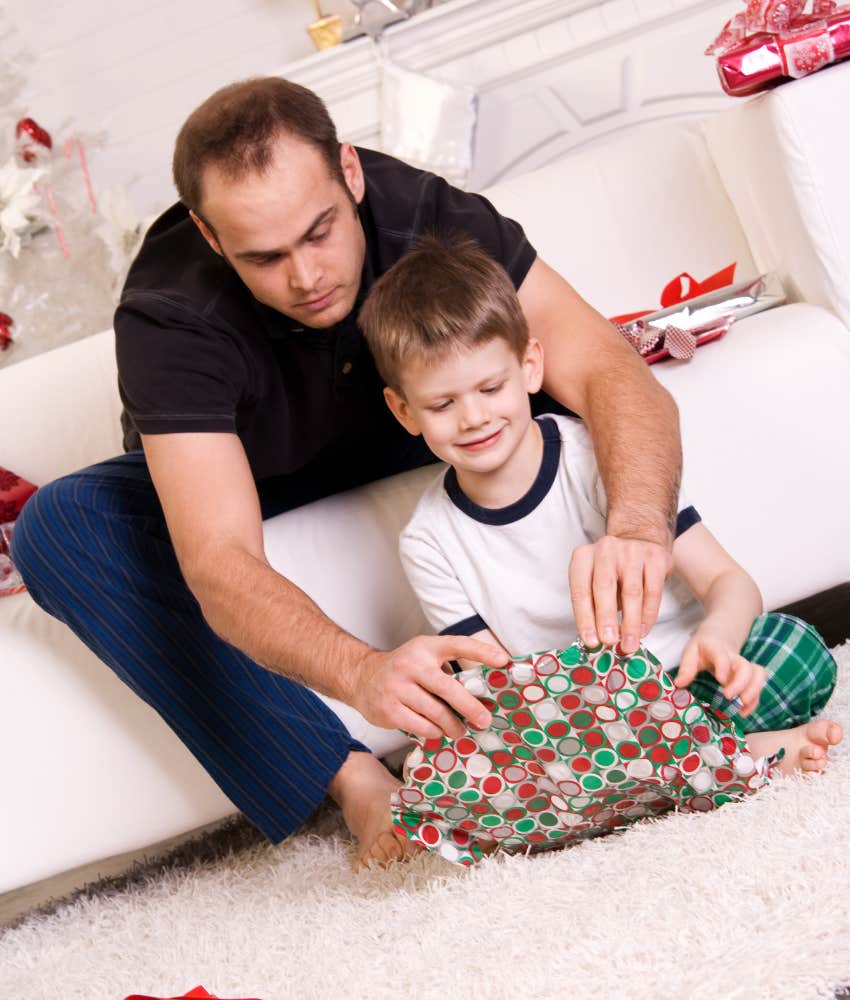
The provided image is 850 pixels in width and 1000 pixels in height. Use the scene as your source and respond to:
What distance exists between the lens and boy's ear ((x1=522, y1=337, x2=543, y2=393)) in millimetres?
1351

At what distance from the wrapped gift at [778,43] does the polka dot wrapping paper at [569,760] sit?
3.56 feet

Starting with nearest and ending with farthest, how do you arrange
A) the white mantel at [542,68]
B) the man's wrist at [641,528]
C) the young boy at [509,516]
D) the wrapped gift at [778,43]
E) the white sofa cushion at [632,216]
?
the man's wrist at [641,528]
the young boy at [509,516]
the wrapped gift at [778,43]
the white sofa cushion at [632,216]
the white mantel at [542,68]

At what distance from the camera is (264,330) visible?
4.91ft

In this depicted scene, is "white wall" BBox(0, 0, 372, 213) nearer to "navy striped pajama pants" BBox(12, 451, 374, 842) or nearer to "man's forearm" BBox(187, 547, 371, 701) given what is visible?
"navy striped pajama pants" BBox(12, 451, 374, 842)

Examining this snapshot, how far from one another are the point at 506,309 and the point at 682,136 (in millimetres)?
1104

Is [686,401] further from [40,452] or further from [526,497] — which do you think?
[40,452]

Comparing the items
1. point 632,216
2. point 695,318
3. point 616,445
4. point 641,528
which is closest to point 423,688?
point 641,528

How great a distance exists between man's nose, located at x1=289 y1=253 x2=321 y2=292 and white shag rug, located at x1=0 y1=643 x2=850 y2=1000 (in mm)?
691

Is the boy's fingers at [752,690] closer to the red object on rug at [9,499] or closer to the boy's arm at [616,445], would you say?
the boy's arm at [616,445]

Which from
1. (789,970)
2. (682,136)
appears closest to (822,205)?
(682,136)

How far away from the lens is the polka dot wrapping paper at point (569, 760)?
1065 millimetres

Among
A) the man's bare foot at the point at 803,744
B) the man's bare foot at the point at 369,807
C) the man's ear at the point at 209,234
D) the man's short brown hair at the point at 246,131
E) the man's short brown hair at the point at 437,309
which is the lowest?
the man's bare foot at the point at 369,807

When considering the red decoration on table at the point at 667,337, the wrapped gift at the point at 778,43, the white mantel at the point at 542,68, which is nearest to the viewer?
the red decoration on table at the point at 667,337

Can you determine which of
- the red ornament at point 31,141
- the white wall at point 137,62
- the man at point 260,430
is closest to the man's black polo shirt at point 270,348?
the man at point 260,430
